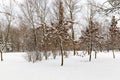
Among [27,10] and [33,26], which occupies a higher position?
[27,10]

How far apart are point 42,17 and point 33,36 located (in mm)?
2711

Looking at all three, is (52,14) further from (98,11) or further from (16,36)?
(16,36)

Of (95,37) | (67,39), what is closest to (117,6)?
(67,39)

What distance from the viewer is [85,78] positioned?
17703 millimetres

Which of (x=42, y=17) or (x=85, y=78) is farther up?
(x=42, y=17)

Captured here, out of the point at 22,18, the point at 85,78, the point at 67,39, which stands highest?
the point at 22,18

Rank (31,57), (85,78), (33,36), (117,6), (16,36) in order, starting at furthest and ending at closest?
(16,36) → (33,36) → (31,57) → (85,78) → (117,6)

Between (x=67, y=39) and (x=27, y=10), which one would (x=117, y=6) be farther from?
(x=27, y=10)

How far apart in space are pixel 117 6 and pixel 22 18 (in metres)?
26.5

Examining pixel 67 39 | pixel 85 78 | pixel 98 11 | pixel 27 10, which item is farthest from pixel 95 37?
pixel 98 11

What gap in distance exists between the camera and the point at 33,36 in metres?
35.2

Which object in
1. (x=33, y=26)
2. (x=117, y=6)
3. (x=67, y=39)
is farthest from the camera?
(x=33, y=26)

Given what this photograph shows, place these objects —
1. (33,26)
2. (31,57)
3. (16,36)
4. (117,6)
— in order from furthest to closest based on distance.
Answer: (16,36) → (33,26) → (31,57) → (117,6)

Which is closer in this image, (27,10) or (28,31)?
(27,10)
